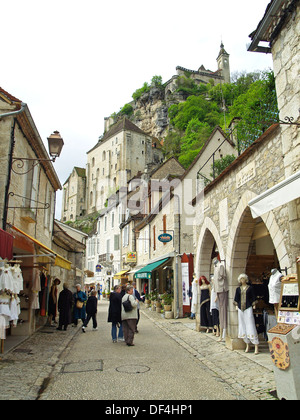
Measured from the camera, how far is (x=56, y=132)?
340 inches

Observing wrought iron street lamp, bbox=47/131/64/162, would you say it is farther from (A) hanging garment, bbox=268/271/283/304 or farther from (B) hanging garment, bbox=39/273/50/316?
(A) hanging garment, bbox=268/271/283/304

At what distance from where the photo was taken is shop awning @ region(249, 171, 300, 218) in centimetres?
402

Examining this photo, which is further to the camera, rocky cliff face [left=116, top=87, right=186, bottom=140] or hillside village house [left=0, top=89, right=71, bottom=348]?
rocky cliff face [left=116, top=87, right=186, bottom=140]

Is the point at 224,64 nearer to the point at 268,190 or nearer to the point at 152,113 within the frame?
the point at 152,113

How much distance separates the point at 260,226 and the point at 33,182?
6890mm

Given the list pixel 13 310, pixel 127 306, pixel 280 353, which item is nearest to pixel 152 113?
pixel 127 306

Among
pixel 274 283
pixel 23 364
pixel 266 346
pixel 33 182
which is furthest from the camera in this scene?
pixel 33 182

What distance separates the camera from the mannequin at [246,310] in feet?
22.7

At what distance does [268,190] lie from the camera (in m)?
4.58

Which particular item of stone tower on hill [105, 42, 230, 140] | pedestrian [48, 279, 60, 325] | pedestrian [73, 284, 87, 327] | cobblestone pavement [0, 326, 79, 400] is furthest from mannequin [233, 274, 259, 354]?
stone tower on hill [105, 42, 230, 140]

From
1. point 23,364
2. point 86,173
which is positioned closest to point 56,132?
point 23,364

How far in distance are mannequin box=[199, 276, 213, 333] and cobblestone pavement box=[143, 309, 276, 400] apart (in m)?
0.31

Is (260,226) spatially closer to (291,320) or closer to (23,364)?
(291,320)

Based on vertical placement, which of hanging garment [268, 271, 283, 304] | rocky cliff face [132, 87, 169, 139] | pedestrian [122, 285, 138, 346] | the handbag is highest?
rocky cliff face [132, 87, 169, 139]
